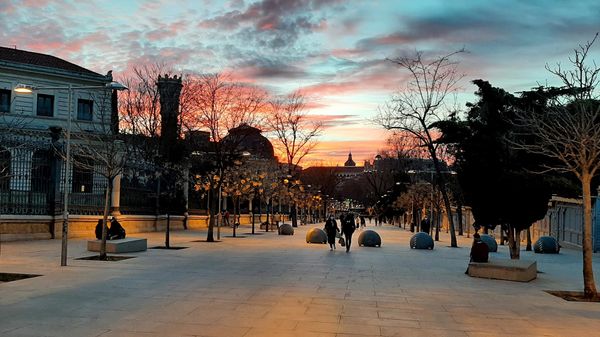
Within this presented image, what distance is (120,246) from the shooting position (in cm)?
2005

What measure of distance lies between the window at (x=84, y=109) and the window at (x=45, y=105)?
7.74ft

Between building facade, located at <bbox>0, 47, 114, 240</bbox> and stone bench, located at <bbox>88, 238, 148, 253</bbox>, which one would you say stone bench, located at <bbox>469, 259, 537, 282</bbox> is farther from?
building facade, located at <bbox>0, 47, 114, 240</bbox>

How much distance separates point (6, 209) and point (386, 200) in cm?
7090

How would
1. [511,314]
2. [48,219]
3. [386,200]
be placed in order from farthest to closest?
[386,200] < [48,219] < [511,314]

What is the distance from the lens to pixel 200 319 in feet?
29.7

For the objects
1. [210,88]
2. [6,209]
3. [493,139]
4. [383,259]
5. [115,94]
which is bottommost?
[383,259]

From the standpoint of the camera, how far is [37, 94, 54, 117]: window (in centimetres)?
5134

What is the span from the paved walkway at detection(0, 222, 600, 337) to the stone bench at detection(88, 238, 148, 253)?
162 cm

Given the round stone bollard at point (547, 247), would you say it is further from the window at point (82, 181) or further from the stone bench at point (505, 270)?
the window at point (82, 181)

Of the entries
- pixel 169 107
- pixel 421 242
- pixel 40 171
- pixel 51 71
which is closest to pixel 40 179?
pixel 40 171

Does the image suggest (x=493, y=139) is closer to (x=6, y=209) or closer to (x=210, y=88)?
(x=210, y=88)

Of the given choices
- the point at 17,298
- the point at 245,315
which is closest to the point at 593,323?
the point at 245,315

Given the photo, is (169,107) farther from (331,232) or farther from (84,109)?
(331,232)

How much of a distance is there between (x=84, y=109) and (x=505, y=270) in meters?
46.4
